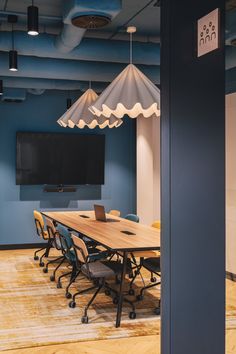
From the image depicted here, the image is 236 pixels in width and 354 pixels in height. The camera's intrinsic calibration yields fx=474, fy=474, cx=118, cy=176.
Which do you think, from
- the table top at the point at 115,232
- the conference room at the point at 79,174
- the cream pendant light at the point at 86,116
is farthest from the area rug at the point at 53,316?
the cream pendant light at the point at 86,116

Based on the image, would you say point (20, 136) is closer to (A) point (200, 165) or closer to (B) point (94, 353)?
(B) point (94, 353)

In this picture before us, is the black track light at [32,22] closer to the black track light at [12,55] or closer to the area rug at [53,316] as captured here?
the black track light at [12,55]

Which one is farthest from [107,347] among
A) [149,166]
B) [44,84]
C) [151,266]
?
[149,166]

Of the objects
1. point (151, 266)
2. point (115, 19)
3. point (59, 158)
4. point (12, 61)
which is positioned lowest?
point (151, 266)

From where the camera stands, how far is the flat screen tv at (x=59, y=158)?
9.02 metres

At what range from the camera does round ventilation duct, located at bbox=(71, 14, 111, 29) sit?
4.18 meters

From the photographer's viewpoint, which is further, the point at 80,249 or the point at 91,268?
the point at 91,268

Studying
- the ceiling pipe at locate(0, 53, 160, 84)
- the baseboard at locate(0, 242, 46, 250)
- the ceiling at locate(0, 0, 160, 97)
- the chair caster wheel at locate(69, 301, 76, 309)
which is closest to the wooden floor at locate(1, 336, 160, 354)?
the chair caster wheel at locate(69, 301, 76, 309)

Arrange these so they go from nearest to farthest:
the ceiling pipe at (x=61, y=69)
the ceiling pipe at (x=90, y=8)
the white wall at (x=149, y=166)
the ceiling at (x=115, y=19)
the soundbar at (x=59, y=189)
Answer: the ceiling pipe at (x=90, y=8) → the ceiling at (x=115, y=19) → the ceiling pipe at (x=61, y=69) → the white wall at (x=149, y=166) → the soundbar at (x=59, y=189)

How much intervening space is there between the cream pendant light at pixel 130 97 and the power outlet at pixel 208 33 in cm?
216

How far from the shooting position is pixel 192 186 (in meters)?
2.82

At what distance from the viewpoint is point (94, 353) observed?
3928 mm

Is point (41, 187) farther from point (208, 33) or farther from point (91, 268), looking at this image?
point (208, 33)

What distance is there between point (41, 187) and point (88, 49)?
13.2 feet
